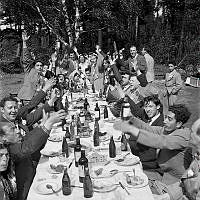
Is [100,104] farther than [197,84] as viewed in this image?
No

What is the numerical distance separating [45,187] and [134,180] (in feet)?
2.20

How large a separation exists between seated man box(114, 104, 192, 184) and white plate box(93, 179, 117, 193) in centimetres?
54

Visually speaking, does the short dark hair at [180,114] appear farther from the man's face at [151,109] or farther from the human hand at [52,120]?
the human hand at [52,120]

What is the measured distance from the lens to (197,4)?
16219mm

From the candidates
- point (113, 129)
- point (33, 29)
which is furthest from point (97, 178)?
point (33, 29)

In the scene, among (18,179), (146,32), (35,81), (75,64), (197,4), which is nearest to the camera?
(18,179)

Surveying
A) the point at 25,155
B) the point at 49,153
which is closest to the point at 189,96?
the point at 49,153

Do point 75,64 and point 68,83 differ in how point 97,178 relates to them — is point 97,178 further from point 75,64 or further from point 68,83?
point 75,64

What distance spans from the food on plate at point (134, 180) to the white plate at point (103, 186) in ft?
0.40

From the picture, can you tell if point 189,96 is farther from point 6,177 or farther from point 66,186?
point 6,177

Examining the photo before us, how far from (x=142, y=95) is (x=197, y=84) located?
8.93ft

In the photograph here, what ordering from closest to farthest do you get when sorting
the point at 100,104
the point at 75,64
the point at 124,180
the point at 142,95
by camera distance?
the point at 124,180 < the point at 142,95 < the point at 100,104 < the point at 75,64

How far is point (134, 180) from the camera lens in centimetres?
252

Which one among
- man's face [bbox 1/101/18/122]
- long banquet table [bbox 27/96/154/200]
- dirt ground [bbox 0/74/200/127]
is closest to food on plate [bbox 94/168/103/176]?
long banquet table [bbox 27/96/154/200]
